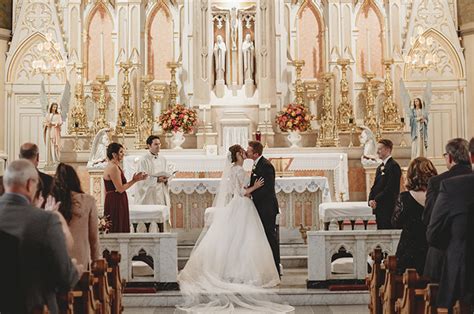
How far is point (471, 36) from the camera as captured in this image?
15633 mm

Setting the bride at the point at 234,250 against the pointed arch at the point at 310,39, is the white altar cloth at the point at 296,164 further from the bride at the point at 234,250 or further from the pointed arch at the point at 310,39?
the bride at the point at 234,250

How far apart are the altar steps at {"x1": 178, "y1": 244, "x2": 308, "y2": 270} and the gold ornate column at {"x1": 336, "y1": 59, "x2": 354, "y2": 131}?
4181mm

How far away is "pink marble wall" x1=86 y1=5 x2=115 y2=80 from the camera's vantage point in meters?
15.7

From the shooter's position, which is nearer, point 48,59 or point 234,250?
point 234,250

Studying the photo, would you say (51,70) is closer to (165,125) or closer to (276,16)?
(165,125)

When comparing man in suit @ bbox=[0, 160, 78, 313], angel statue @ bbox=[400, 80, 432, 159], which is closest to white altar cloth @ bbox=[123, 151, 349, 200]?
angel statue @ bbox=[400, 80, 432, 159]

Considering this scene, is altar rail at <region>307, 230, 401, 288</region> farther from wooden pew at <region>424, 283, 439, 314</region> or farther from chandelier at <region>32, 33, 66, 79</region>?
chandelier at <region>32, 33, 66, 79</region>

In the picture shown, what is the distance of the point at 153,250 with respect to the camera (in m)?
8.81

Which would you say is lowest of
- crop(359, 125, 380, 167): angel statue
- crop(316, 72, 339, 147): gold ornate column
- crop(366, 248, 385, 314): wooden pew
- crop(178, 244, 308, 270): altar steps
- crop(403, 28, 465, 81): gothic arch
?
crop(178, 244, 308, 270): altar steps

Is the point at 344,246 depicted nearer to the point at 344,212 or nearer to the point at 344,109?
the point at 344,212

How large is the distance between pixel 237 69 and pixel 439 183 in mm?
10524

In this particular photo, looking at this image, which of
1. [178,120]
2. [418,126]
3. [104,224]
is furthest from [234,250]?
[418,126]

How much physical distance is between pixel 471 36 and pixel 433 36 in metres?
0.79

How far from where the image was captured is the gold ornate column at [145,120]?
1485 centimetres
